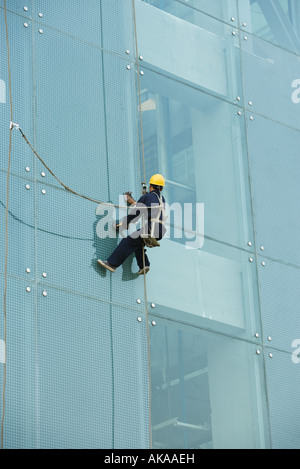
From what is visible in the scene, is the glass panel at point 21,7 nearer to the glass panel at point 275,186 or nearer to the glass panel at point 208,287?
the glass panel at point 208,287

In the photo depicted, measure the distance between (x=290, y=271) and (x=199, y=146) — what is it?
1.89 m

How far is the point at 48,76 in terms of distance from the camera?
11.8 meters

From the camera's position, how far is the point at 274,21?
1476cm

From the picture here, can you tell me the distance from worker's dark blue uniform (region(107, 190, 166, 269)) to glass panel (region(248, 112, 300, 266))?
193 centimetres

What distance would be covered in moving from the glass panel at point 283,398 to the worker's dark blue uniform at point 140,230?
2095 mm

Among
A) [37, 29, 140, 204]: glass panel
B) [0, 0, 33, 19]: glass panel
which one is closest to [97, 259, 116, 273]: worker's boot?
[37, 29, 140, 204]: glass panel

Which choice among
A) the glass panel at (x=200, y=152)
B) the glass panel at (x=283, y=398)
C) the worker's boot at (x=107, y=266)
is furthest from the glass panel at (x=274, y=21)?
the worker's boot at (x=107, y=266)

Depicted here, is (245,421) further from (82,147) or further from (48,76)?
(48,76)

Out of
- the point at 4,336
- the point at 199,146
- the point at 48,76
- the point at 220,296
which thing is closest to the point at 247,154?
the point at 199,146

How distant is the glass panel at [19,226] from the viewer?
1069 cm

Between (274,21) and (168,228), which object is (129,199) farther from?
(274,21)

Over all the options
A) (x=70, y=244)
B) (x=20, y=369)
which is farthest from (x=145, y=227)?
(x=20, y=369)

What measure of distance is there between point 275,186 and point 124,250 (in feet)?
9.76

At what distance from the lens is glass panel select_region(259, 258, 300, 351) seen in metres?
12.9
